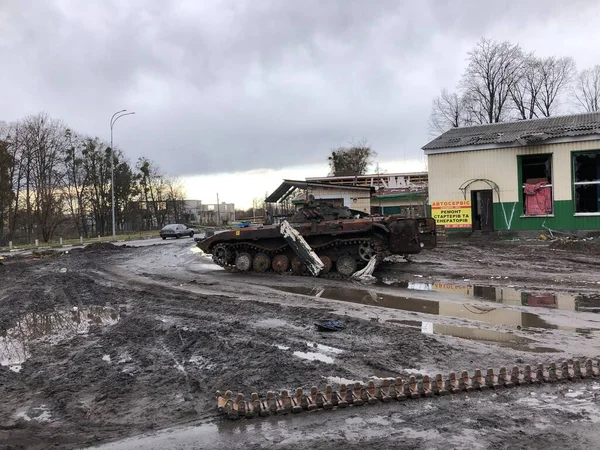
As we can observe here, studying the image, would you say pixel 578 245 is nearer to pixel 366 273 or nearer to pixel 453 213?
pixel 453 213

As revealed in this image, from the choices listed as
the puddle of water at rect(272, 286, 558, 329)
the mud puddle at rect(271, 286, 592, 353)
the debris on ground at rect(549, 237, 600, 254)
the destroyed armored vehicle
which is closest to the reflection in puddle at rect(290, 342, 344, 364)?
the mud puddle at rect(271, 286, 592, 353)

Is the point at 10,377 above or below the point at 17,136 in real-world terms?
below

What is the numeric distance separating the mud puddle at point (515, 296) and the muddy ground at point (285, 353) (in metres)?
0.05

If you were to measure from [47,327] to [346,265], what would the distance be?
25.2ft

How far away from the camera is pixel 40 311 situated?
1020cm

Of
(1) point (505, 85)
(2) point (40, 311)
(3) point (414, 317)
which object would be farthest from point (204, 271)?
(1) point (505, 85)

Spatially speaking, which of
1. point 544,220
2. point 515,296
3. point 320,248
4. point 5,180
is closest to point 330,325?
point 515,296

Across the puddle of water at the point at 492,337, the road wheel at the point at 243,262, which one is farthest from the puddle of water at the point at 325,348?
the road wheel at the point at 243,262

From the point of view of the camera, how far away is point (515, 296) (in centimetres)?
1013

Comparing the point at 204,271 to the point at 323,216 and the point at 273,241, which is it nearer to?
the point at 273,241

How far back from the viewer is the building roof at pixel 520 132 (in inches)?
868

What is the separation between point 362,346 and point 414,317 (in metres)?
2.10

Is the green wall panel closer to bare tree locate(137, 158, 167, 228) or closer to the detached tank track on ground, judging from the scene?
the detached tank track on ground

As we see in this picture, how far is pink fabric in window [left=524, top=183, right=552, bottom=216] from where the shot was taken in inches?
898
